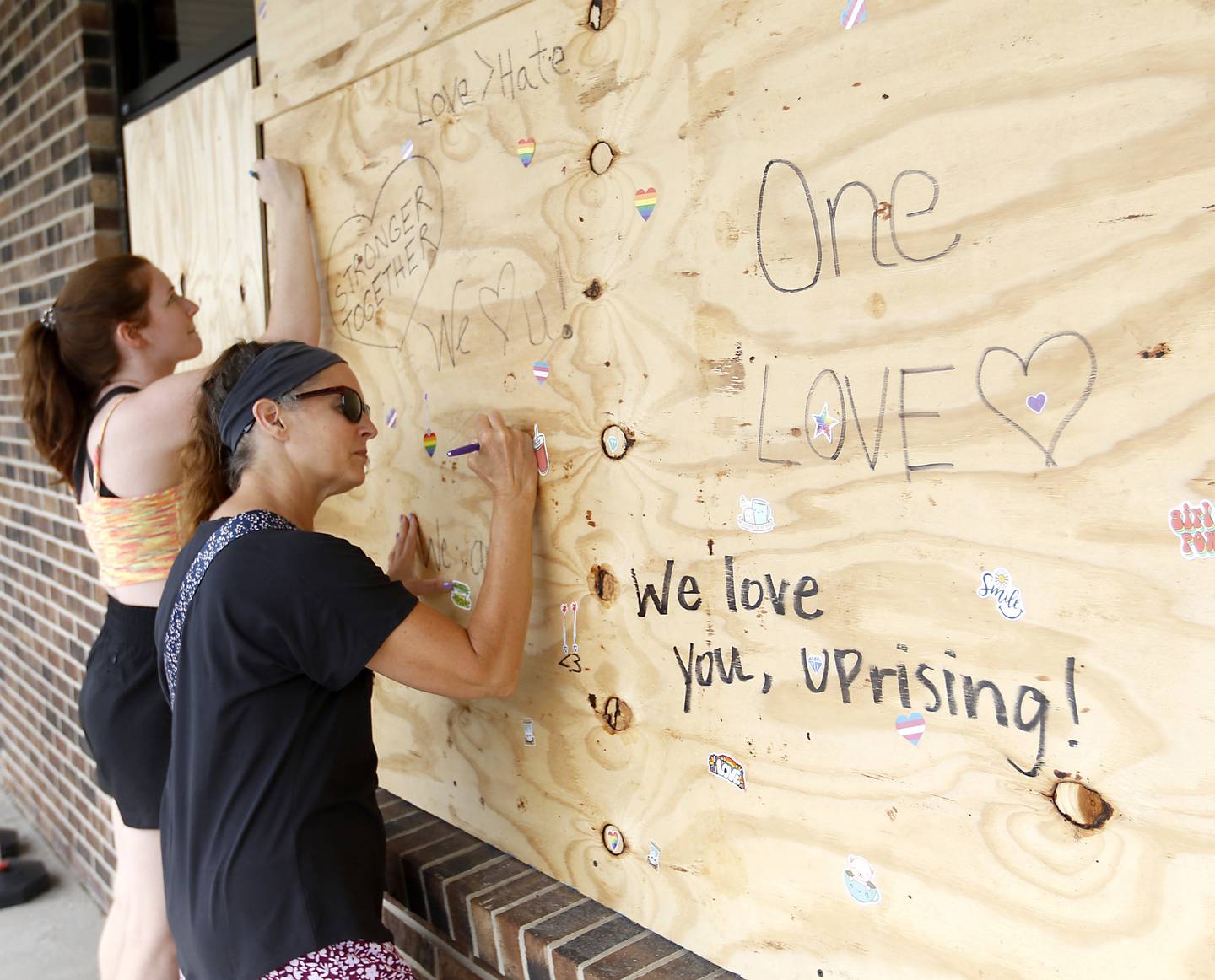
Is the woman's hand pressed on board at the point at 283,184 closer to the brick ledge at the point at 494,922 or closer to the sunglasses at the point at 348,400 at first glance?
the sunglasses at the point at 348,400

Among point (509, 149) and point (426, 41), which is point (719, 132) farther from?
point (426, 41)

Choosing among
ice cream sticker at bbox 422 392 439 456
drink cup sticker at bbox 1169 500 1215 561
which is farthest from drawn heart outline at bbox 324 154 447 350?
drink cup sticker at bbox 1169 500 1215 561

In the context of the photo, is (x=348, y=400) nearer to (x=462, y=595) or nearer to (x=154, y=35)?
(x=462, y=595)

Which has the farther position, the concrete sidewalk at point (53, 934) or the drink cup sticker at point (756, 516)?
the concrete sidewalk at point (53, 934)

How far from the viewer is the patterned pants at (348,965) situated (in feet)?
4.99

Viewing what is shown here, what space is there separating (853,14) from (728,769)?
1081 mm

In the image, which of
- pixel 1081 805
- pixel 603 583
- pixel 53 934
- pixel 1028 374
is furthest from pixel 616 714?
pixel 53 934

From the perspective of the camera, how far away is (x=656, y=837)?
5.43ft

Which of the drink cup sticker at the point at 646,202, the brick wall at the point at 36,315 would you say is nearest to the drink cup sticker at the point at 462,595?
the drink cup sticker at the point at 646,202

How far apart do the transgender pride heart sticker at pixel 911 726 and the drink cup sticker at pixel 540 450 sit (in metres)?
0.78

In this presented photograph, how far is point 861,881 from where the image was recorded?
53.4 inches

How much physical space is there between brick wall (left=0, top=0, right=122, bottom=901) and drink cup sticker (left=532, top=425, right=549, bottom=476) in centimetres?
224

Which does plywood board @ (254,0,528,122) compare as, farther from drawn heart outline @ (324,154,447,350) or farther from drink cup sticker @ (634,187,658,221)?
drink cup sticker @ (634,187,658,221)

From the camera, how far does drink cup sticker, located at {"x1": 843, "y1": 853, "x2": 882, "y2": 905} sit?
4.40 ft
